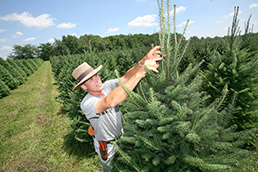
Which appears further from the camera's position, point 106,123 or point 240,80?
point 240,80

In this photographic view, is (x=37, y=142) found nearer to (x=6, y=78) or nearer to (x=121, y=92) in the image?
(x=121, y=92)

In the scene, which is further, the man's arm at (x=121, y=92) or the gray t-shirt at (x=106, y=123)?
the gray t-shirt at (x=106, y=123)

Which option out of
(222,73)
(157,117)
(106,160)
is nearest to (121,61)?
(222,73)

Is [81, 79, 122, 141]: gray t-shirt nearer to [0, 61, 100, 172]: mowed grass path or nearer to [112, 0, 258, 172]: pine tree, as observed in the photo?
[112, 0, 258, 172]: pine tree

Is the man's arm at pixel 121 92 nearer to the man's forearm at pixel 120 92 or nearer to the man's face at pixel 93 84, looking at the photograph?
the man's forearm at pixel 120 92

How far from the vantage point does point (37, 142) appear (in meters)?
6.02

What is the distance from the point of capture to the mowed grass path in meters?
4.61

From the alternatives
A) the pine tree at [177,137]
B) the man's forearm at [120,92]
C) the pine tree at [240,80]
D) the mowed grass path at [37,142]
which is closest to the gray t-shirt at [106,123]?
the man's forearm at [120,92]

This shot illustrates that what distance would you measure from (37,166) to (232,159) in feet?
19.6

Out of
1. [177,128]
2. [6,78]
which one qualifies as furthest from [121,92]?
[6,78]

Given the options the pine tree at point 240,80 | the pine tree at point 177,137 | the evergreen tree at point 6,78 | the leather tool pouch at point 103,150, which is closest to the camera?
the pine tree at point 177,137

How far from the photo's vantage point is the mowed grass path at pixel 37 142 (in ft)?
15.1

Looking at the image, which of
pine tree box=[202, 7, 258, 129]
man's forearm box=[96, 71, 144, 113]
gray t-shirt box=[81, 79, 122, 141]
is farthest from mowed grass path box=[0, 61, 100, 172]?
pine tree box=[202, 7, 258, 129]

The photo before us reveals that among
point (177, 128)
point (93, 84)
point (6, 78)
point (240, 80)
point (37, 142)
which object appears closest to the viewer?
point (177, 128)
